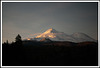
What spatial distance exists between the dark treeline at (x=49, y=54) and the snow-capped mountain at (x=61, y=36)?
0.20 m

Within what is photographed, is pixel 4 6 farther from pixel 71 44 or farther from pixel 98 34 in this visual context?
pixel 98 34

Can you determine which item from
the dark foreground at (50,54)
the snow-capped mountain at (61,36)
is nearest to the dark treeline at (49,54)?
the dark foreground at (50,54)

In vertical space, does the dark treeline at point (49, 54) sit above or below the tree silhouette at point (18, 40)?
below

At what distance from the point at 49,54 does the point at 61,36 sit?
978 mm

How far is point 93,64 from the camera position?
15.1 feet

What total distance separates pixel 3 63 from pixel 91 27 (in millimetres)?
4166

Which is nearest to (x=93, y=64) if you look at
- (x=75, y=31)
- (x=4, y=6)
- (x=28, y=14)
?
(x=75, y=31)

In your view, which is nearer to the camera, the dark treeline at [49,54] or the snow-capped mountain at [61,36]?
the dark treeline at [49,54]

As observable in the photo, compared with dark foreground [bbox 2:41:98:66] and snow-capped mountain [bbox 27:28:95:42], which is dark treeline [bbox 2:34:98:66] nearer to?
dark foreground [bbox 2:41:98:66]

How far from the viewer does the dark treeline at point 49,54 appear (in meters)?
4.56

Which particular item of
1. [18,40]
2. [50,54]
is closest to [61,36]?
[50,54]

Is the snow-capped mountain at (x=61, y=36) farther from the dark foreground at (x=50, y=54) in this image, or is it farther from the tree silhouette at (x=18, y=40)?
the tree silhouette at (x=18, y=40)

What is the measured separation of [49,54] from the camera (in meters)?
4.62

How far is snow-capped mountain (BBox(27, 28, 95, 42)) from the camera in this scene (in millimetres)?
4793
